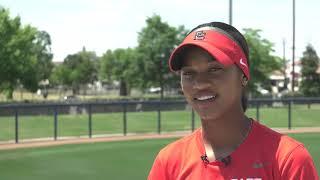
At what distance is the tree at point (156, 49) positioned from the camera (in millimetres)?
Result: 46625

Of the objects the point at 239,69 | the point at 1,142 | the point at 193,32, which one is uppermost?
the point at 193,32

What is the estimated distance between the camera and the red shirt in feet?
5.76

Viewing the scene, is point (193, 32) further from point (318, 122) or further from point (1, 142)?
point (318, 122)

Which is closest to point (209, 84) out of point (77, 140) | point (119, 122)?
point (77, 140)

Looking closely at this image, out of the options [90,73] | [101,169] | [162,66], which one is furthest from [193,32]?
[90,73]

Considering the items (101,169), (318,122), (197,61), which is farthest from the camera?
(318,122)

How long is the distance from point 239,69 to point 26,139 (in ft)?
60.2

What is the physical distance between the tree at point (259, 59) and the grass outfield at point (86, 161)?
29059 mm

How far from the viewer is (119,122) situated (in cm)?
2503

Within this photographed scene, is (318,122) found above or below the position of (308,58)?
below

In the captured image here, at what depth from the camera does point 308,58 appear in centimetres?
6341

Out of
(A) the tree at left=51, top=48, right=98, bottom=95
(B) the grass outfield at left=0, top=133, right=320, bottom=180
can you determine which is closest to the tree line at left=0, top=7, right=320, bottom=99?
(B) the grass outfield at left=0, top=133, right=320, bottom=180

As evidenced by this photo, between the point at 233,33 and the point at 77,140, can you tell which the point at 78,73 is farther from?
the point at 233,33

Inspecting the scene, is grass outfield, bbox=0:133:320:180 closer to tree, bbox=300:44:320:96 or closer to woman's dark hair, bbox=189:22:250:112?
woman's dark hair, bbox=189:22:250:112
